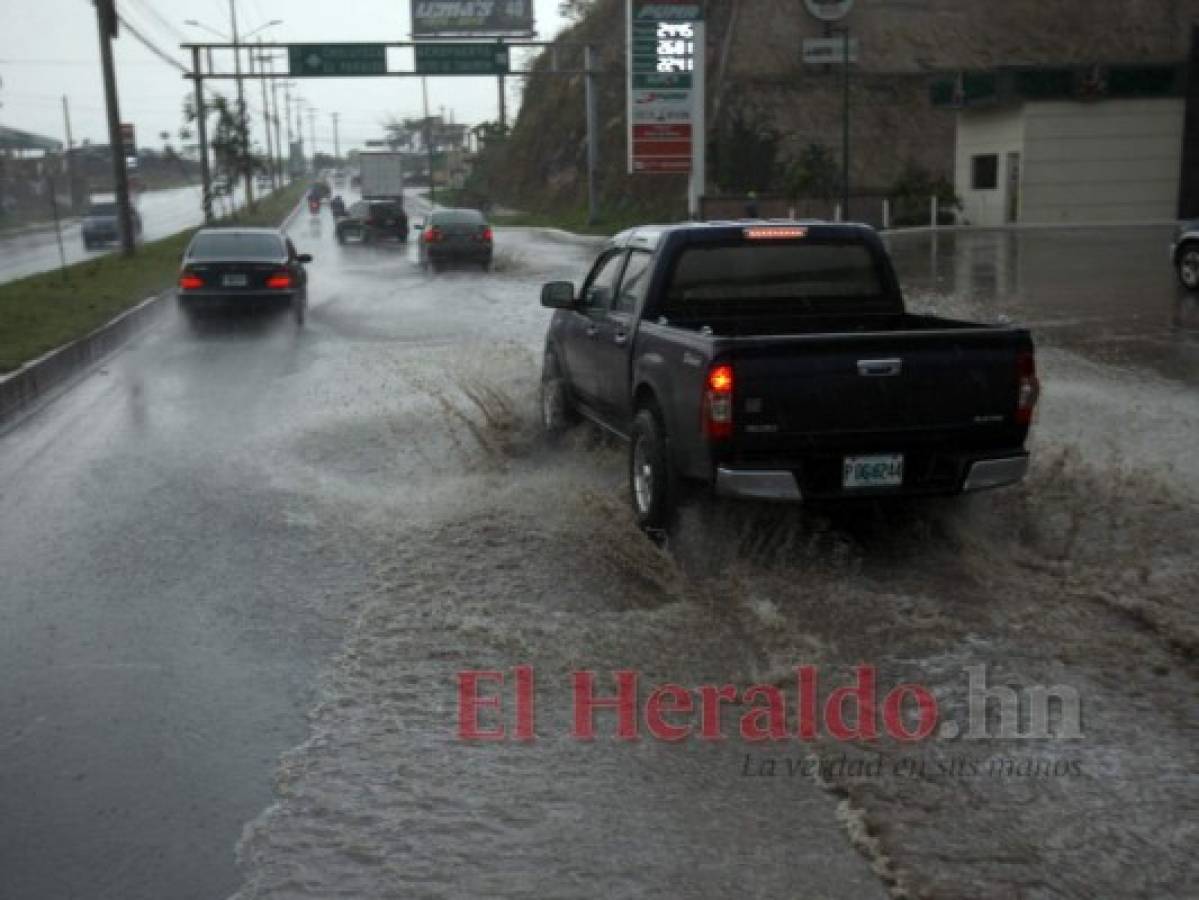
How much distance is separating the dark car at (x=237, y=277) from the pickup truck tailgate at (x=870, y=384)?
1456 centimetres

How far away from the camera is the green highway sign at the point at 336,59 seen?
160 feet

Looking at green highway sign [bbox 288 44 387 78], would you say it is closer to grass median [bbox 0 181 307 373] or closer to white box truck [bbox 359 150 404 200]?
white box truck [bbox 359 150 404 200]

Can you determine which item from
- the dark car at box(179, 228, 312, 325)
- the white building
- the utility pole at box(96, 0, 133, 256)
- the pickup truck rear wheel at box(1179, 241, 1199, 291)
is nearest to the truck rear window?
the dark car at box(179, 228, 312, 325)

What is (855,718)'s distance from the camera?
4.99m

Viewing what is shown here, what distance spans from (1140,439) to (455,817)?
776 cm

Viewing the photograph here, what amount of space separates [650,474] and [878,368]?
1.47m

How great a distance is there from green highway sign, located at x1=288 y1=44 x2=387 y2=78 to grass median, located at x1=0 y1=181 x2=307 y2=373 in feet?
45.5

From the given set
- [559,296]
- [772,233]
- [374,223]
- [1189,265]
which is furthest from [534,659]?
[374,223]

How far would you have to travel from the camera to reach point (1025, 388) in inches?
274

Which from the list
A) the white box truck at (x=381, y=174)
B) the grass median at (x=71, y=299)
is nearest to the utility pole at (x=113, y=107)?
the grass median at (x=71, y=299)

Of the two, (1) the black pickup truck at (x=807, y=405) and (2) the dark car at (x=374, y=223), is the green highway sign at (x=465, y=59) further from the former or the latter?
(1) the black pickup truck at (x=807, y=405)

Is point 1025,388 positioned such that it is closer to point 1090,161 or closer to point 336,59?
point 1090,161

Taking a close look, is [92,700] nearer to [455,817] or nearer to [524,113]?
[455,817]

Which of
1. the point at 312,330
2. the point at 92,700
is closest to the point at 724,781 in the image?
the point at 92,700
